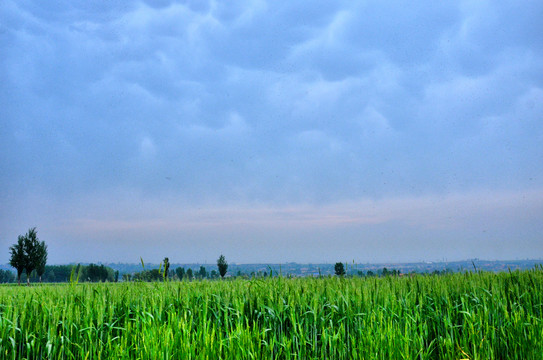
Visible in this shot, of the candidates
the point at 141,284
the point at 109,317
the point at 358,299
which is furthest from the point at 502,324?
the point at 141,284

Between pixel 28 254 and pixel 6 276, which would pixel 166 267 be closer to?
pixel 28 254

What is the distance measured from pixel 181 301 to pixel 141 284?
6.68 feet

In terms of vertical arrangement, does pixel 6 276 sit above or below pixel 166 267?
below

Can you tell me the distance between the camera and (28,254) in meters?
55.6

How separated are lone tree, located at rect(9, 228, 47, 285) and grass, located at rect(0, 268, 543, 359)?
5659 centimetres

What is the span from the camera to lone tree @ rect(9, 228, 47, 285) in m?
54.9

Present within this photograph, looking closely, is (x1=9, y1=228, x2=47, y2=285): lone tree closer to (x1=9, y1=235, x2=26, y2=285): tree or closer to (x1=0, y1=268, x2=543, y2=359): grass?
(x1=9, y1=235, x2=26, y2=285): tree

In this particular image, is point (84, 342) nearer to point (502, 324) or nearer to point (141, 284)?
point (141, 284)

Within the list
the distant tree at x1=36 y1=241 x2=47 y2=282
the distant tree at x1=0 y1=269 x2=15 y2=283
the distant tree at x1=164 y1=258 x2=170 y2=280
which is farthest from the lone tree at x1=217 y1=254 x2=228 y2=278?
the distant tree at x1=0 y1=269 x2=15 y2=283

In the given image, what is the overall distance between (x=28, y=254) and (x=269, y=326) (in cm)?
6080

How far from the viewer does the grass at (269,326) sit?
4.88 meters

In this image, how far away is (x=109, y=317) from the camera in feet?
19.2

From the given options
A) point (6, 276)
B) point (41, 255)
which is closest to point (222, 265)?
point (41, 255)

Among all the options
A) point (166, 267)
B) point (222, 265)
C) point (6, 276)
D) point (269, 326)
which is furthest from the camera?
point (6, 276)
